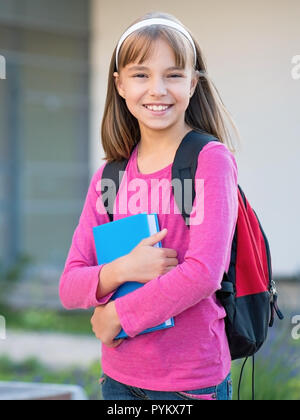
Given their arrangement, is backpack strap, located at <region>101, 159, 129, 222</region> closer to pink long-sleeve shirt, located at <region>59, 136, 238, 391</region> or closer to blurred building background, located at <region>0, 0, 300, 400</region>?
pink long-sleeve shirt, located at <region>59, 136, 238, 391</region>

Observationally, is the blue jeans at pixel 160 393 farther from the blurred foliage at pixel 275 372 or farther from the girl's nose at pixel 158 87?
the blurred foliage at pixel 275 372

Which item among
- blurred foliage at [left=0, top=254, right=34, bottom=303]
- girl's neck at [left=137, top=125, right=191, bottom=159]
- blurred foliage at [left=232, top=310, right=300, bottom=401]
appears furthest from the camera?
blurred foliage at [left=0, top=254, right=34, bottom=303]

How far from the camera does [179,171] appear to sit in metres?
1.86

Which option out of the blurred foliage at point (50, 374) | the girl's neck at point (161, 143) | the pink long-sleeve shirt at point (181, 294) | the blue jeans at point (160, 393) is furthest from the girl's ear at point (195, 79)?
the blurred foliage at point (50, 374)

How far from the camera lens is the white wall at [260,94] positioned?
7.43 metres

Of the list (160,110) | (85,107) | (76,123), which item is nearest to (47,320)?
(76,123)

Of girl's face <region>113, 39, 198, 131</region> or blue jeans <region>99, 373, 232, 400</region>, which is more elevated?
girl's face <region>113, 39, 198, 131</region>

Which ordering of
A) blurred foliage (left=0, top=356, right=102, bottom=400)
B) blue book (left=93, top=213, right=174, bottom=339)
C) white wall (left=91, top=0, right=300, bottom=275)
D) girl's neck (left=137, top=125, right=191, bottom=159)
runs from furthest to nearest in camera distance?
white wall (left=91, top=0, right=300, bottom=275), blurred foliage (left=0, top=356, right=102, bottom=400), girl's neck (left=137, top=125, right=191, bottom=159), blue book (left=93, top=213, right=174, bottom=339)

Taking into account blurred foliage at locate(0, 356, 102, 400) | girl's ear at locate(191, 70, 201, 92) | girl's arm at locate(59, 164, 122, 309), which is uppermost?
girl's ear at locate(191, 70, 201, 92)

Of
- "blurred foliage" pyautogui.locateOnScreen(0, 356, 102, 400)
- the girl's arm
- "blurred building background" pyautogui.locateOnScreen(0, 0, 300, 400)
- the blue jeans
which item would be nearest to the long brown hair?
the girl's arm

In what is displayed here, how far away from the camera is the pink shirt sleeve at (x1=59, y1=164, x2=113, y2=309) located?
190 cm

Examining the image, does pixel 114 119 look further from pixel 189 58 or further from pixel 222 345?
pixel 222 345

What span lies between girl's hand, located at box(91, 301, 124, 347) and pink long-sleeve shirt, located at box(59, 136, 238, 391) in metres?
0.02

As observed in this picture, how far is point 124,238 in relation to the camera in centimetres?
190
